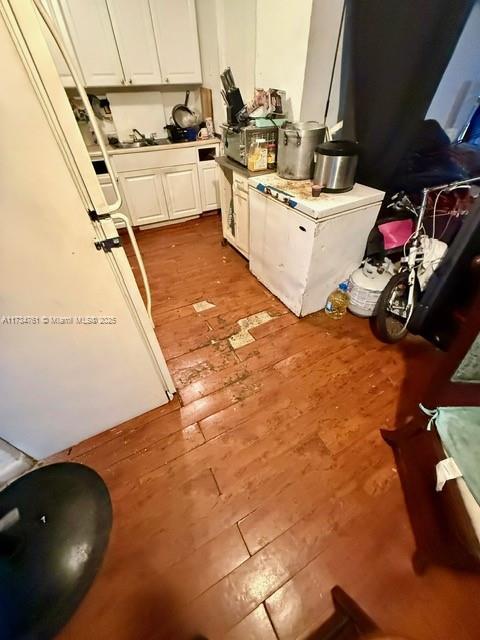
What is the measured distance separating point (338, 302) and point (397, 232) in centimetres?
55

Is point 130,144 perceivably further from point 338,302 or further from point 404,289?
point 404,289

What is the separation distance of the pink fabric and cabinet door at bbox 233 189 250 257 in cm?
103

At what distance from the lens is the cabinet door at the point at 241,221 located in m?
2.14

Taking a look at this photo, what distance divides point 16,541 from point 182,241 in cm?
256

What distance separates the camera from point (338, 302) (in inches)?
74.2

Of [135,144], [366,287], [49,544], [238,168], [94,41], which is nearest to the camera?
[49,544]

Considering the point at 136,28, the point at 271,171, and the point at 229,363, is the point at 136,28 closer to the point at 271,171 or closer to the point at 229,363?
the point at 271,171

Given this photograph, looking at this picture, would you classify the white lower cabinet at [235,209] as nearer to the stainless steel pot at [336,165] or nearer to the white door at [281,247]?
the white door at [281,247]

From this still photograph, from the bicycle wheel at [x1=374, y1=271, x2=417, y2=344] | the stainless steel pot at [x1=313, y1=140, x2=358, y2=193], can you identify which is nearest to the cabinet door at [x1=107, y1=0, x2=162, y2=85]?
the stainless steel pot at [x1=313, y1=140, x2=358, y2=193]

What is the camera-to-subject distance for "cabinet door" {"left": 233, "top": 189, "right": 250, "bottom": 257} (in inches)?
84.4

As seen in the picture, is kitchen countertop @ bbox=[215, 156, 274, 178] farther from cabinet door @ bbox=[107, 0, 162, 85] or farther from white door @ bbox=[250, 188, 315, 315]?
cabinet door @ bbox=[107, 0, 162, 85]

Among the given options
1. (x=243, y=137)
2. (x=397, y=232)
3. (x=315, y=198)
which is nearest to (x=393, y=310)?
(x=397, y=232)

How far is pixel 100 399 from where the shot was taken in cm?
121

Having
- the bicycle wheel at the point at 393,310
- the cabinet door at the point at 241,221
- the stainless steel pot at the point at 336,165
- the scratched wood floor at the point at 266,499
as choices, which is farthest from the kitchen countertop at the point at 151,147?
the bicycle wheel at the point at 393,310
